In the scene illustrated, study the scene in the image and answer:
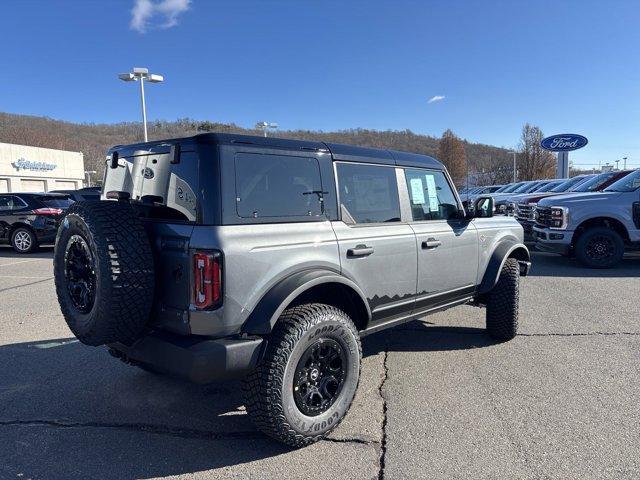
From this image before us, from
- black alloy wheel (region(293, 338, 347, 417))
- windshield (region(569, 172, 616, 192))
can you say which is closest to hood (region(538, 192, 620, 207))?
windshield (region(569, 172, 616, 192))

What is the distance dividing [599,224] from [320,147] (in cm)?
818

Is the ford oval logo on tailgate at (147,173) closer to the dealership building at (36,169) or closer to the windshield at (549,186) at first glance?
the windshield at (549,186)

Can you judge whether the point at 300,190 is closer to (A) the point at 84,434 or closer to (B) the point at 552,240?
(A) the point at 84,434

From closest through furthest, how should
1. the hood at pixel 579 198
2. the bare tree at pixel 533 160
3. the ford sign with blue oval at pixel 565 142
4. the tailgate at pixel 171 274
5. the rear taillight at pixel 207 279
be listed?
the rear taillight at pixel 207 279 < the tailgate at pixel 171 274 < the hood at pixel 579 198 < the ford sign with blue oval at pixel 565 142 < the bare tree at pixel 533 160

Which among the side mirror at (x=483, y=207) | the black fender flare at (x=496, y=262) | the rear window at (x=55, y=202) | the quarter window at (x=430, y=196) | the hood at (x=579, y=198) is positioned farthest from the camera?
the rear window at (x=55, y=202)

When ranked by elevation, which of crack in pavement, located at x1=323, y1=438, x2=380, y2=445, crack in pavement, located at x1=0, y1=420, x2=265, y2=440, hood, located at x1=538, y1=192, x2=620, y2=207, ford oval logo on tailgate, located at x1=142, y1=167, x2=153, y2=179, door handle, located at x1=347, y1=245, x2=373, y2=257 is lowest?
crack in pavement, located at x1=323, y1=438, x2=380, y2=445

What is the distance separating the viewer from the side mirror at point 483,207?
462 centimetres

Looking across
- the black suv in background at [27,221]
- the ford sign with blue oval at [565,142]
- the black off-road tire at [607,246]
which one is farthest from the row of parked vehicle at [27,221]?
the ford sign with blue oval at [565,142]

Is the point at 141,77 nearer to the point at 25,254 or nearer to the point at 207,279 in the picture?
the point at 25,254

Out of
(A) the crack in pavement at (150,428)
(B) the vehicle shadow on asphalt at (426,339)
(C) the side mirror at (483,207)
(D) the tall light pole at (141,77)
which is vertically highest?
(D) the tall light pole at (141,77)

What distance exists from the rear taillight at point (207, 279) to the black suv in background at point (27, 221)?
37.9 feet

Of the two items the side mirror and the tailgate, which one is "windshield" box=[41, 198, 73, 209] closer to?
the tailgate

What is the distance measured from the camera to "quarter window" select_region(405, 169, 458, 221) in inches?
163

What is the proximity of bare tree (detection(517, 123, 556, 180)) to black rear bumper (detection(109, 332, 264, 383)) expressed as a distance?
55042 mm
